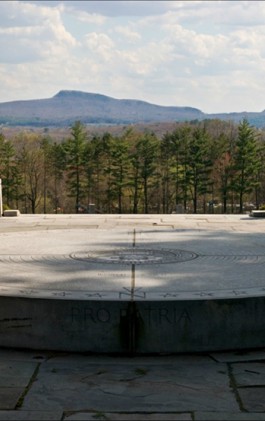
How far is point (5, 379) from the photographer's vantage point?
594cm

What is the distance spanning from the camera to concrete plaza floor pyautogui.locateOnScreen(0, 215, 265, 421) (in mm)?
5320

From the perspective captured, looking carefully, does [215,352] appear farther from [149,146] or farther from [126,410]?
[149,146]

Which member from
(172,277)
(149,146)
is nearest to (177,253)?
(172,277)

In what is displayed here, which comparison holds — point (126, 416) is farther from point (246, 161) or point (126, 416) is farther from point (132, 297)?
point (246, 161)

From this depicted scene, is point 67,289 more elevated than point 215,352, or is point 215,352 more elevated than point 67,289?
point 67,289

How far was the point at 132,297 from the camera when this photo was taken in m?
7.03

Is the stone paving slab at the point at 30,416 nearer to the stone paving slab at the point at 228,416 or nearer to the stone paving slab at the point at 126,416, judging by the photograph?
the stone paving slab at the point at 126,416

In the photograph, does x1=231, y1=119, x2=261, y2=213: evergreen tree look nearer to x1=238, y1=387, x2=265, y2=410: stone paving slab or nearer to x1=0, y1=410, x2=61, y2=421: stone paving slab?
x1=238, y1=387, x2=265, y2=410: stone paving slab

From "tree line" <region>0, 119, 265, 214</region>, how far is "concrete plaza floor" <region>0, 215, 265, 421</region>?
51487 millimetres

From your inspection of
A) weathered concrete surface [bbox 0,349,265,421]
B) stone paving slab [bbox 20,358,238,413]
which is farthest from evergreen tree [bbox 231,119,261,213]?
stone paving slab [bbox 20,358,238,413]

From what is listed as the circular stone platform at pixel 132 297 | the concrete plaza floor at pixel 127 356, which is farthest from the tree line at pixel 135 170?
the circular stone platform at pixel 132 297

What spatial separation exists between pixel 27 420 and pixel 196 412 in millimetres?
1303

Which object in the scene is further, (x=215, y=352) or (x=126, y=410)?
(x=215, y=352)

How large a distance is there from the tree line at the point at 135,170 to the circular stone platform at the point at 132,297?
52244mm
